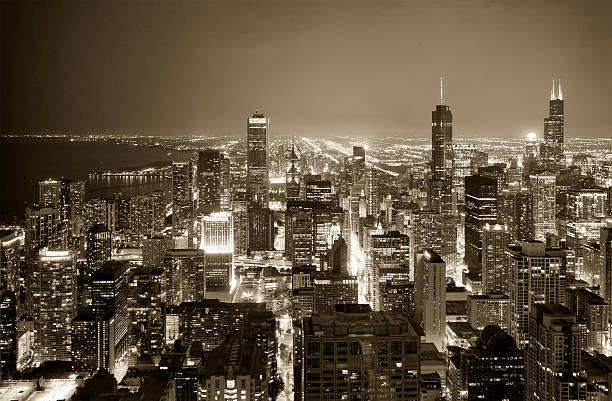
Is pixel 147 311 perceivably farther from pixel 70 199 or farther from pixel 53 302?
pixel 70 199

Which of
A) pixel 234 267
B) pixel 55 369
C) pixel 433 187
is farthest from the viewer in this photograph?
pixel 433 187

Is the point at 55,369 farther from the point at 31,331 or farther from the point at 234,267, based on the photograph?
the point at 234,267

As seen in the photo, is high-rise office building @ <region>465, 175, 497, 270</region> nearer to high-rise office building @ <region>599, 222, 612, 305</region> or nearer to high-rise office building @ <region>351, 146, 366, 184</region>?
high-rise office building @ <region>599, 222, 612, 305</region>

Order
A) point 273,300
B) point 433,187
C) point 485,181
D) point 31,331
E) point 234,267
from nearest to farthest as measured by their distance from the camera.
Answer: point 31,331, point 273,300, point 234,267, point 485,181, point 433,187

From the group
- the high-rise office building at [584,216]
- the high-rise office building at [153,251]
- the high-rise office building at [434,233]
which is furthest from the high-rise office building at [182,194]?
the high-rise office building at [584,216]

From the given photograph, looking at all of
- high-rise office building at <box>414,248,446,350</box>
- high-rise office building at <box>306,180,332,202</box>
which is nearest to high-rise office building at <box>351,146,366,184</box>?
high-rise office building at <box>306,180,332,202</box>

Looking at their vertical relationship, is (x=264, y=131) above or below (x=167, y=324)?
above

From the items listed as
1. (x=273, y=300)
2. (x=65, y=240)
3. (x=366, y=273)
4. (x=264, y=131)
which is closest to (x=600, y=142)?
(x=366, y=273)
